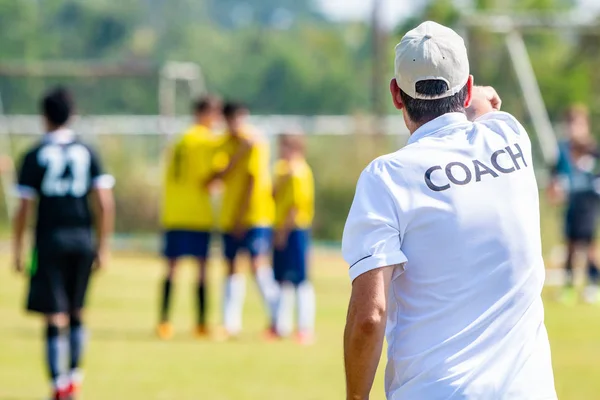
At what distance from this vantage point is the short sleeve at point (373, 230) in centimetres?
339

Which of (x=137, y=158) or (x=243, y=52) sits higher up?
(x=243, y=52)

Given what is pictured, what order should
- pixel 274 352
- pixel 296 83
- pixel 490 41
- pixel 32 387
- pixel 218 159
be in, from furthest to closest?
1. pixel 296 83
2. pixel 490 41
3. pixel 218 159
4. pixel 274 352
5. pixel 32 387

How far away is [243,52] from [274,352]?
50770mm

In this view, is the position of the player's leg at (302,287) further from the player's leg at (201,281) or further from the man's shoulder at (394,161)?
the man's shoulder at (394,161)

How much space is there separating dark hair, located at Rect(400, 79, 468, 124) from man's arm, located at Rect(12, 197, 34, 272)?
18.3 feet

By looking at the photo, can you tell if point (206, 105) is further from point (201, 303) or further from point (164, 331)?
point (164, 331)

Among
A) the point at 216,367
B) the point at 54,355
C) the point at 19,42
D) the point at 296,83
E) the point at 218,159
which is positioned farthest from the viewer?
the point at 296,83

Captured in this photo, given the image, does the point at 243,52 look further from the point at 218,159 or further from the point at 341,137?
the point at 218,159

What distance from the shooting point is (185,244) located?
1241cm

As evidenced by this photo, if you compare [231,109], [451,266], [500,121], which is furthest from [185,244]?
[451,266]

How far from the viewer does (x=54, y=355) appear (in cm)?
858

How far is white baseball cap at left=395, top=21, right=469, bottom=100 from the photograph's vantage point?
11.6 feet

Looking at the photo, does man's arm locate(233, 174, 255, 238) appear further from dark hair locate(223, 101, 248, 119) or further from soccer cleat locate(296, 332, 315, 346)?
soccer cleat locate(296, 332, 315, 346)

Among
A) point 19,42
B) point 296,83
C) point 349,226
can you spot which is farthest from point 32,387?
point 296,83
